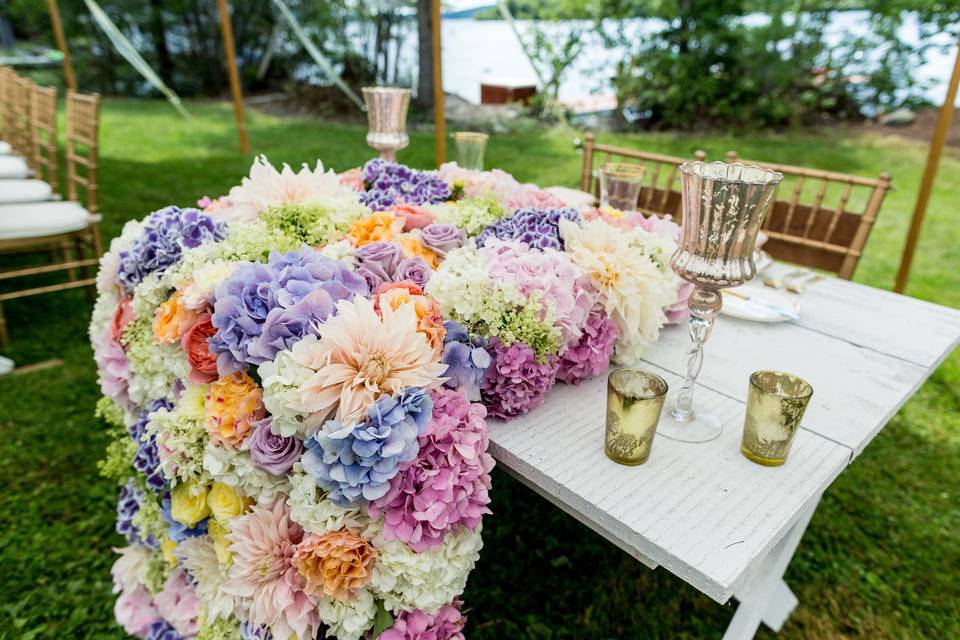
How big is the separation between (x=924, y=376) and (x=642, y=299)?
637 mm

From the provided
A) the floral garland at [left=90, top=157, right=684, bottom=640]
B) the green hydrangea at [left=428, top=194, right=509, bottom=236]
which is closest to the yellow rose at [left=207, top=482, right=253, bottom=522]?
the floral garland at [left=90, top=157, right=684, bottom=640]

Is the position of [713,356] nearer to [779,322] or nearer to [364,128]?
[779,322]

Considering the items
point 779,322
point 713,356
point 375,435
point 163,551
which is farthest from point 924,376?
point 163,551

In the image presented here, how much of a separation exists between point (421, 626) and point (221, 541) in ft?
1.48

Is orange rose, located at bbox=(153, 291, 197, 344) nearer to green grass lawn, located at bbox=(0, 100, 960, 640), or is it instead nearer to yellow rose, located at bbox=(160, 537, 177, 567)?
yellow rose, located at bbox=(160, 537, 177, 567)

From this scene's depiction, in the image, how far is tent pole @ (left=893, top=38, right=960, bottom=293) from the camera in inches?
88.0

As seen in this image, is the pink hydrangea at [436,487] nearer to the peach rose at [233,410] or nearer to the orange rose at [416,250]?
the peach rose at [233,410]

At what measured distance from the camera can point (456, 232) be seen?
4.39 ft

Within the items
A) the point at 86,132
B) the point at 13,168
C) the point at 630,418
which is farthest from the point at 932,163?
the point at 13,168

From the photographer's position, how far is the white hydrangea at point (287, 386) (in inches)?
35.2

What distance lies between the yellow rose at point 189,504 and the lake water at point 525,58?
742cm

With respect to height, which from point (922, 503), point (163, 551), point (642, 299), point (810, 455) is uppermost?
point (642, 299)

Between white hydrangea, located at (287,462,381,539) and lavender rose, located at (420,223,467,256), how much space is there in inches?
21.6

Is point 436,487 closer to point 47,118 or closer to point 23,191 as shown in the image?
point 23,191
